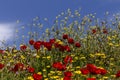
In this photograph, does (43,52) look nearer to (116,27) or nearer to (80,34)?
(80,34)

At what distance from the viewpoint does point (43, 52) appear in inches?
412

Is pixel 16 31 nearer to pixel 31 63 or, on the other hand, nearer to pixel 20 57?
pixel 20 57

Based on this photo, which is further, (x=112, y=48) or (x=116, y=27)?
(x=116, y=27)

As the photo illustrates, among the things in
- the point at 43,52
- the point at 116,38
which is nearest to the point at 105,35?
the point at 116,38

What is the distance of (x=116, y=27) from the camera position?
40.5 feet

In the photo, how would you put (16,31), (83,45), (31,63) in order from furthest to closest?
(16,31) → (83,45) → (31,63)

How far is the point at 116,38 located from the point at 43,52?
2.39m

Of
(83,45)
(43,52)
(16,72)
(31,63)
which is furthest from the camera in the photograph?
(83,45)

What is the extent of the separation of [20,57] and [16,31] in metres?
1.61

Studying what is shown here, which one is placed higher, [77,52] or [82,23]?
[82,23]

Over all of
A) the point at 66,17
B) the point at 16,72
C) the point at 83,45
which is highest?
the point at 66,17

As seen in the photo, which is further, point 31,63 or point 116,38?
point 116,38

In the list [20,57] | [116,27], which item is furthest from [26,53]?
[116,27]

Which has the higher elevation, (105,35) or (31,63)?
(105,35)
